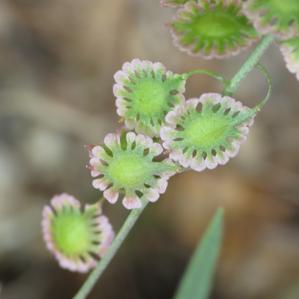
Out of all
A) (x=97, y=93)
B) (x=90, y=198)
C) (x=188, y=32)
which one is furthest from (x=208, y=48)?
(x=97, y=93)

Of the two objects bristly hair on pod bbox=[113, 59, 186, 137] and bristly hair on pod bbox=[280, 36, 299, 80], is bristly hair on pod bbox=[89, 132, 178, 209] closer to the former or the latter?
bristly hair on pod bbox=[113, 59, 186, 137]

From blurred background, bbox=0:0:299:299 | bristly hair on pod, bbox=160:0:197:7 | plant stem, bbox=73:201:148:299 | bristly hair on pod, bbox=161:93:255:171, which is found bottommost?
plant stem, bbox=73:201:148:299

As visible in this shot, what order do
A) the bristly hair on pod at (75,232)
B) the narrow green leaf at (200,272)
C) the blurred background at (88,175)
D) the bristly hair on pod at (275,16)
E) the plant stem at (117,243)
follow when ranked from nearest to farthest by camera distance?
the bristly hair on pod at (275,16) < the plant stem at (117,243) < the bristly hair on pod at (75,232) < the narrow green leaf at (200,272) < the blurred background at (88,175)

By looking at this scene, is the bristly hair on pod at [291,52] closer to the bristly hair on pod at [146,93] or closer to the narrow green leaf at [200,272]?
the bristly hair on pod at [146,93]

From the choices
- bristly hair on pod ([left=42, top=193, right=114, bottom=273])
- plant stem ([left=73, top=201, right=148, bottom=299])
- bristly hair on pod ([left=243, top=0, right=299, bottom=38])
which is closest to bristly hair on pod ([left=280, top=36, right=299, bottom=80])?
bristly hair on pod ([left=243, top=0, right=299, bottom=38])

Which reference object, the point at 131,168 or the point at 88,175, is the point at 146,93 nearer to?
the point at 131,168

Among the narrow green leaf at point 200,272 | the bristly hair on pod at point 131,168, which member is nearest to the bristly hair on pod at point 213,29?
the bristly hair on pod at point 131,168
